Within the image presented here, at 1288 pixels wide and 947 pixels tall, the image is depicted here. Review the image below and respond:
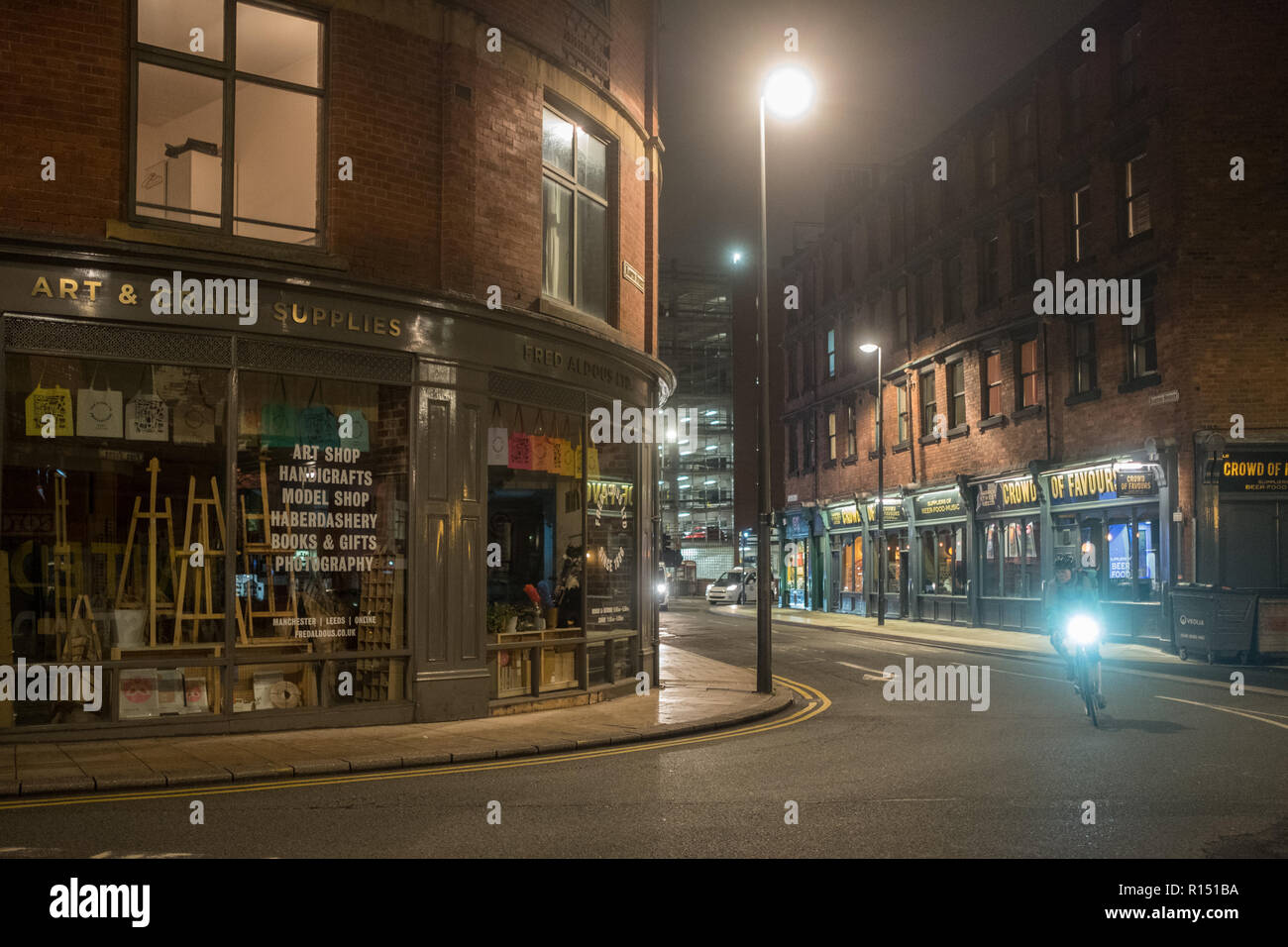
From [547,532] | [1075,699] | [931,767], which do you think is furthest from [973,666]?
[931,767]

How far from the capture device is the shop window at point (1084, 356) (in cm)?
2841

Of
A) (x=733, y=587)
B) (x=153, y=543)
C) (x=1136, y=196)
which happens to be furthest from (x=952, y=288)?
(x=153, y=543)

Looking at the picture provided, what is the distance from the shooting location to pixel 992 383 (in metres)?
33.3

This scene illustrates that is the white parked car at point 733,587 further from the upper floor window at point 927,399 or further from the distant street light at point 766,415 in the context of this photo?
the distant street light at point 766,415

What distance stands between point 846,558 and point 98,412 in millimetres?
35782

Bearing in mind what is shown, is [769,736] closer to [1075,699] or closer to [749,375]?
[1075,699]

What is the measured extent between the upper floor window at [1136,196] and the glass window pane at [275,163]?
20121mm

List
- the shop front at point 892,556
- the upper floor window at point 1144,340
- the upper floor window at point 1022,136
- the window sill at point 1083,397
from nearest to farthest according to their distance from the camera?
the upper floor window at point 1144,340 < the window sill at point 1083,397 < the upper floor window at point 1022,136 < the shop front at point 892,556

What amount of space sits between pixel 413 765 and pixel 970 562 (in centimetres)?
2627

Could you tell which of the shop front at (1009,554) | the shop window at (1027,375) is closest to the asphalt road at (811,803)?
the shop front at (1009,554)

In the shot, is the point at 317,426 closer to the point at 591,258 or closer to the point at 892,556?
the point at 591,258

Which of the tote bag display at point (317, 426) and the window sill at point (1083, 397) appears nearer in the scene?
→ the tote bag display at point (317, 426)

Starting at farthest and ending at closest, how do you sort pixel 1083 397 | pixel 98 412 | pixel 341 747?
pixel 1083 397, pixel 98 412, pixel 341 747
